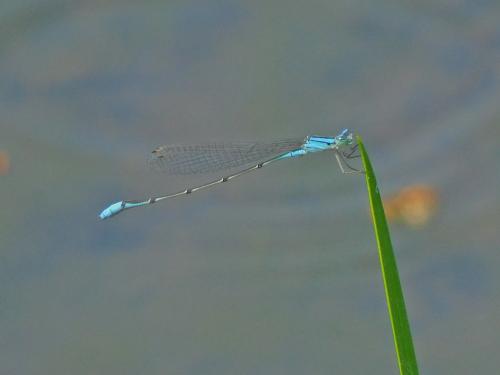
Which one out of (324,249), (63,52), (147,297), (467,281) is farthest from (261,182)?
(63,52)

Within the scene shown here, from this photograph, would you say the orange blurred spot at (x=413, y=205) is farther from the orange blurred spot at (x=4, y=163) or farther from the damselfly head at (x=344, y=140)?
the orange blurred spot at (x=4, y=163)

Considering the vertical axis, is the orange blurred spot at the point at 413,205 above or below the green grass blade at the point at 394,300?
above

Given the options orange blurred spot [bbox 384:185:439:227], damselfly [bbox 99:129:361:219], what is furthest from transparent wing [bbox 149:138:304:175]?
orange blurred spot [bbox 384:185:439:227]

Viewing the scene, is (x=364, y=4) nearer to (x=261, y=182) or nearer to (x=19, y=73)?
(x=261, y=182)

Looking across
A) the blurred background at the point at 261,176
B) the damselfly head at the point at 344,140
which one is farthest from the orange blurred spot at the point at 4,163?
the damselfly head at the point at 344,140

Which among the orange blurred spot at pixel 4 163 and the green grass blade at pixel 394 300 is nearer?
the green grass blade at pixel 394 300

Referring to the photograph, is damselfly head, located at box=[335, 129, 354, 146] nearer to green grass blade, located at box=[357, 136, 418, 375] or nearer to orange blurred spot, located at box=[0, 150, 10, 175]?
green grass blade, located at box=[357, 136, 418, 375]

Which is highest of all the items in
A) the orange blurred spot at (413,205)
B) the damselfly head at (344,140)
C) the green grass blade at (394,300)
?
the damselfly head at (344,140)

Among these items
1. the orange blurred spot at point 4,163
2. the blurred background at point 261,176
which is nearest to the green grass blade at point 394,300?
the blurred background at point 261,176
